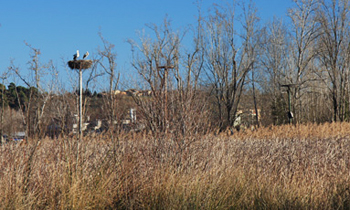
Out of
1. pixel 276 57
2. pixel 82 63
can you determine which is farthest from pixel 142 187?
pixel 276 57

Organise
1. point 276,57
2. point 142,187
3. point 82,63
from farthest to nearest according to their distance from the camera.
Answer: point 276,57, point 82,63, point 142,187

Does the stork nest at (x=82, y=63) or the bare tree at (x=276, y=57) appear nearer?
the stork nest at (x=82, y=63)

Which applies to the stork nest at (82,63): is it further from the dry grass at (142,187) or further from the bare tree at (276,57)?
the bare tree at (276,57)

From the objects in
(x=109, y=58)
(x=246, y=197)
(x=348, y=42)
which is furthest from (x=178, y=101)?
(x=348, y=42)

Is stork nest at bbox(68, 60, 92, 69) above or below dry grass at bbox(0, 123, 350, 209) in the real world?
above

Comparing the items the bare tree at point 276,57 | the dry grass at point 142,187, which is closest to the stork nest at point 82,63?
the dry grass at point 142,187

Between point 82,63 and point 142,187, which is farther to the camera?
point 82,63

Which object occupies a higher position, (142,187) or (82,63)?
(82,63)

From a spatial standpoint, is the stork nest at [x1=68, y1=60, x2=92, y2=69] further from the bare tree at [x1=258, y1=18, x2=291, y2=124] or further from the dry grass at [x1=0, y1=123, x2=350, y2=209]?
the bare tree at [x1=258, y1=18, x2=291, y2=124]

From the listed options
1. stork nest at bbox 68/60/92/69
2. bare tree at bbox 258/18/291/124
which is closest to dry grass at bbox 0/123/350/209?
stork nest at bbox 68/60/92/69

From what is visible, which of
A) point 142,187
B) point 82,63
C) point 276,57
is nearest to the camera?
point 142,187

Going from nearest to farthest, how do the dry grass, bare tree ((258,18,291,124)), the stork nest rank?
the dry grass < the stork nest < bare tree ((258,18,291,124))

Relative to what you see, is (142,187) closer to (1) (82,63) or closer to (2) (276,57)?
(1) (82,63)

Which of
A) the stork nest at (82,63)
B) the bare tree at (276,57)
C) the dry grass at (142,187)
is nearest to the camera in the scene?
the dry grass at (142,187)
